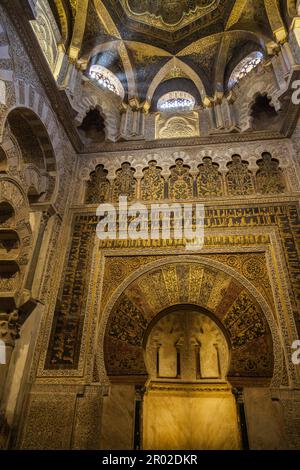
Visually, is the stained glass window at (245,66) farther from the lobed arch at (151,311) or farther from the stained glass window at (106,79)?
the lobed arch at (151,311)

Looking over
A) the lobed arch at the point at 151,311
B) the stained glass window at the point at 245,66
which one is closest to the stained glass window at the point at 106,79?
the stained glass window at the point at 245,66

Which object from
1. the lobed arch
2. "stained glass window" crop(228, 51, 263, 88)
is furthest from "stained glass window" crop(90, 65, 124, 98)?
the lobed arch

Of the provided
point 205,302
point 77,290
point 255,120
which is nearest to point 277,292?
point 205,302

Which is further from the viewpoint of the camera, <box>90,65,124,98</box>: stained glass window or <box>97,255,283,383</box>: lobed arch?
<box>90,65,124,98</box>: stained glass window

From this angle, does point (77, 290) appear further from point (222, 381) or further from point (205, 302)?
point (222, 381)

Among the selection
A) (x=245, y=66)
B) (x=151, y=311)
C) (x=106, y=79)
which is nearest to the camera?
(x=151, y=311)

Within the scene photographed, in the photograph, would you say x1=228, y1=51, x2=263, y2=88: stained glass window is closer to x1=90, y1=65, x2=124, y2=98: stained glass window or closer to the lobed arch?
x1=90, y1=65, x2=124, y2=98: stained glass window

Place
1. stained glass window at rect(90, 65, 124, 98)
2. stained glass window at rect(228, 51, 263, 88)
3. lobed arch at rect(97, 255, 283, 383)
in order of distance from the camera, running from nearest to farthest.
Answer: lobed arch at rect(97, 255, 283, 383)
stained glass window at rect(228, 51, 263, 88)
stained glass window at rect(90, 65, 124, 98)

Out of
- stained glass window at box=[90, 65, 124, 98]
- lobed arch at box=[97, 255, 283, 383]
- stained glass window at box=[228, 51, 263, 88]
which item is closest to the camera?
lobed arch at box=[97, 255, 283, 383]

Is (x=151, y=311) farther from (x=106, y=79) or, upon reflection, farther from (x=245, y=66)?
(x=245, y=66)

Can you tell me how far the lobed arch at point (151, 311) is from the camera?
4.12m

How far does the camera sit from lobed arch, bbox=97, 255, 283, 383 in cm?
412

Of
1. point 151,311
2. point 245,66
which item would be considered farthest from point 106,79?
point 151,311

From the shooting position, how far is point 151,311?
4582 mm
